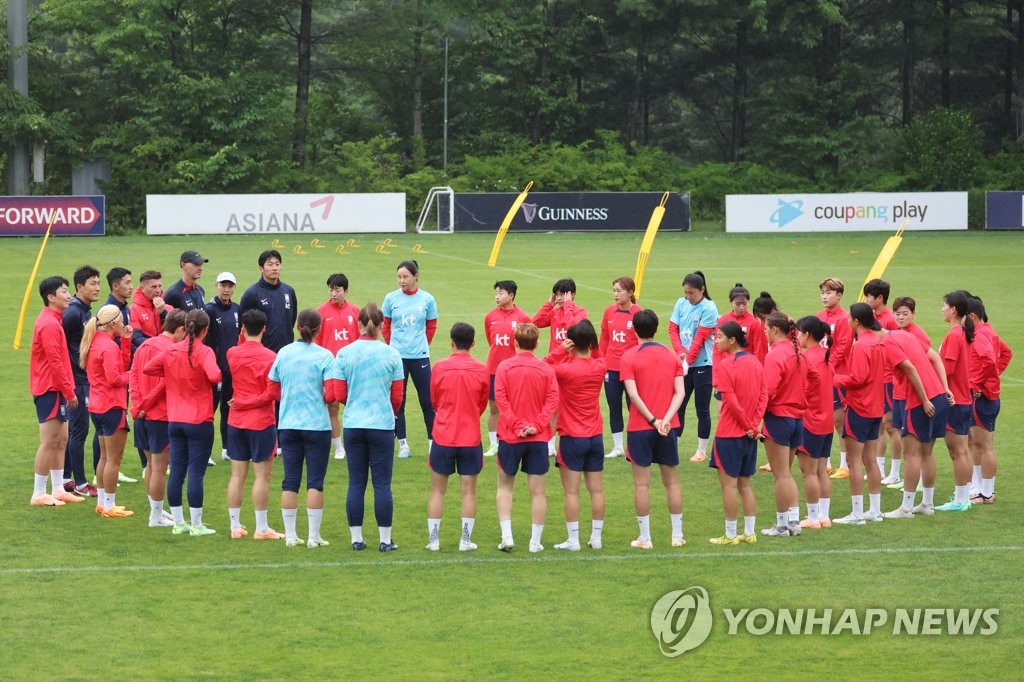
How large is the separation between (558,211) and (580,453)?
36181mm

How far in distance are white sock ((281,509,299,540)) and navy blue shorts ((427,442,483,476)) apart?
1.29 meters

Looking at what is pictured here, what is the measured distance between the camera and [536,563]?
440 inches

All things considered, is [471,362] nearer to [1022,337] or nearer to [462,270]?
[1022,337]

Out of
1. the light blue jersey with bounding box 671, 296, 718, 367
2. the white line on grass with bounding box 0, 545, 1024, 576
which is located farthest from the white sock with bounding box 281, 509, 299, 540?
the light blue jersey with bounding box 671, 296, 718, 367

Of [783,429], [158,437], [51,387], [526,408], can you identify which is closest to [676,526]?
[783,429]

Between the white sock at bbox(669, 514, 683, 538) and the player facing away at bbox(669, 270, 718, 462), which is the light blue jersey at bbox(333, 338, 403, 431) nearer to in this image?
the white sock at bbox(669, 514, 683, 538)

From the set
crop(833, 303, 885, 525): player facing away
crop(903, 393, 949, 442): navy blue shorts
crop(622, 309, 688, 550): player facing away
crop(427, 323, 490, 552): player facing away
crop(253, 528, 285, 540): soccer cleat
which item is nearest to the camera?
crop(427, 323, 490, 552): player facing away

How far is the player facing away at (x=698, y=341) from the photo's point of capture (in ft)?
50.1

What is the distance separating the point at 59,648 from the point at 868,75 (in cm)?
6105

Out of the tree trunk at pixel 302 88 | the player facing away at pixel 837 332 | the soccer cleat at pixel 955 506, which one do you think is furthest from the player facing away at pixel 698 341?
the tree trunk at pixel 302 88

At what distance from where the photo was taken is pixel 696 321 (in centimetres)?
1539

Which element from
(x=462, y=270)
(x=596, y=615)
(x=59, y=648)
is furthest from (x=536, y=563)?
(x=462, y=270)

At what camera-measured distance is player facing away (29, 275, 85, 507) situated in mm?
12719

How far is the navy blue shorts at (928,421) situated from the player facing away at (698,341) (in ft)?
10.0
